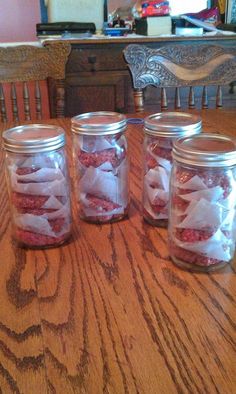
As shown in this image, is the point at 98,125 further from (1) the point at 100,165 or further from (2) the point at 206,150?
(2) the point at 206,150

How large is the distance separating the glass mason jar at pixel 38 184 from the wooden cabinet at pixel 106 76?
5.55 feet

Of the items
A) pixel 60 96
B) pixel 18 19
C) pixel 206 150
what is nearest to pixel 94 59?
pixel 18 19

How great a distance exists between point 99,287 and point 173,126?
0.23 metres

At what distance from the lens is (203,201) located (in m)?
0.45

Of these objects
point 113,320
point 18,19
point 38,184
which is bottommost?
point 113,320

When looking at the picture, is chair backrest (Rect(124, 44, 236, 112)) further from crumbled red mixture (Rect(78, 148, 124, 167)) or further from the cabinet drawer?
the cabinet drawer

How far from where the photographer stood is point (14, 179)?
0.50 metres

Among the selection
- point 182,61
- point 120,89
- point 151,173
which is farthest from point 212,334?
point 120,89

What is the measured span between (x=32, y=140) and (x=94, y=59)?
1.76m

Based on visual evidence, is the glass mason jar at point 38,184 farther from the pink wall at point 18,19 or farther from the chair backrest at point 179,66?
the pink wall at point 18,19

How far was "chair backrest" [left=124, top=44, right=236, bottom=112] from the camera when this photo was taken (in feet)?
4.08

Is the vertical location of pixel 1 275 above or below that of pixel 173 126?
below

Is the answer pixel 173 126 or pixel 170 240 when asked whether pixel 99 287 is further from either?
pixel 173 126

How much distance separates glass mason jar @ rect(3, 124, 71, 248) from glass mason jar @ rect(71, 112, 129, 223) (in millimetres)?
37
